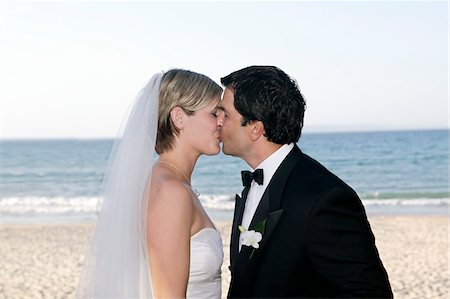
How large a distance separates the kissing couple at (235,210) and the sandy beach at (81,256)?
6744mm

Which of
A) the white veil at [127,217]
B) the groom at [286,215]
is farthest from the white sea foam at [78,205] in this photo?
the groom at [286,215]

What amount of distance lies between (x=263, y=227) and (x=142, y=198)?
32.2 inches

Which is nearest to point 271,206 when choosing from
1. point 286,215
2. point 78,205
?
point 286,215

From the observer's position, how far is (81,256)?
44.9ft

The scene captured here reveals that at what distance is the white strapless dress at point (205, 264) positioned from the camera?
3.52 metres

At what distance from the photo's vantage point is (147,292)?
3.42 meters

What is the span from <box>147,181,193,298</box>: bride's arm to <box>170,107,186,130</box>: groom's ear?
1.32 ft

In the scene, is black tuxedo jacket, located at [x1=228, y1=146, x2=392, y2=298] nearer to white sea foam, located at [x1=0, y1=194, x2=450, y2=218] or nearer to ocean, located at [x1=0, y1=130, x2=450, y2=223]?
ocean, located at [x1=0, y1=130, x2=450, y2=223]

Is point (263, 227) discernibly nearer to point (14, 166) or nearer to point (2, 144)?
point (14, 166)

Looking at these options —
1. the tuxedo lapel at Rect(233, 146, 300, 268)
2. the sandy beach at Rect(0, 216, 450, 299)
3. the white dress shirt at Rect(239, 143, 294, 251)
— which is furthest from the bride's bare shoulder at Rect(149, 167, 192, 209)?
the sandy beach at Rect(0, 216, 450, 299)

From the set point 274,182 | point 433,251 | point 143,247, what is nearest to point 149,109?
point 143,247

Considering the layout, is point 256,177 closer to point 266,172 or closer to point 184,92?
point 266,172

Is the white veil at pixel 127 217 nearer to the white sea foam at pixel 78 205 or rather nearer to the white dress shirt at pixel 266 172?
the white dress shirt at pixel 266 172

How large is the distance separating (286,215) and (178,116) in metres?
1.00
